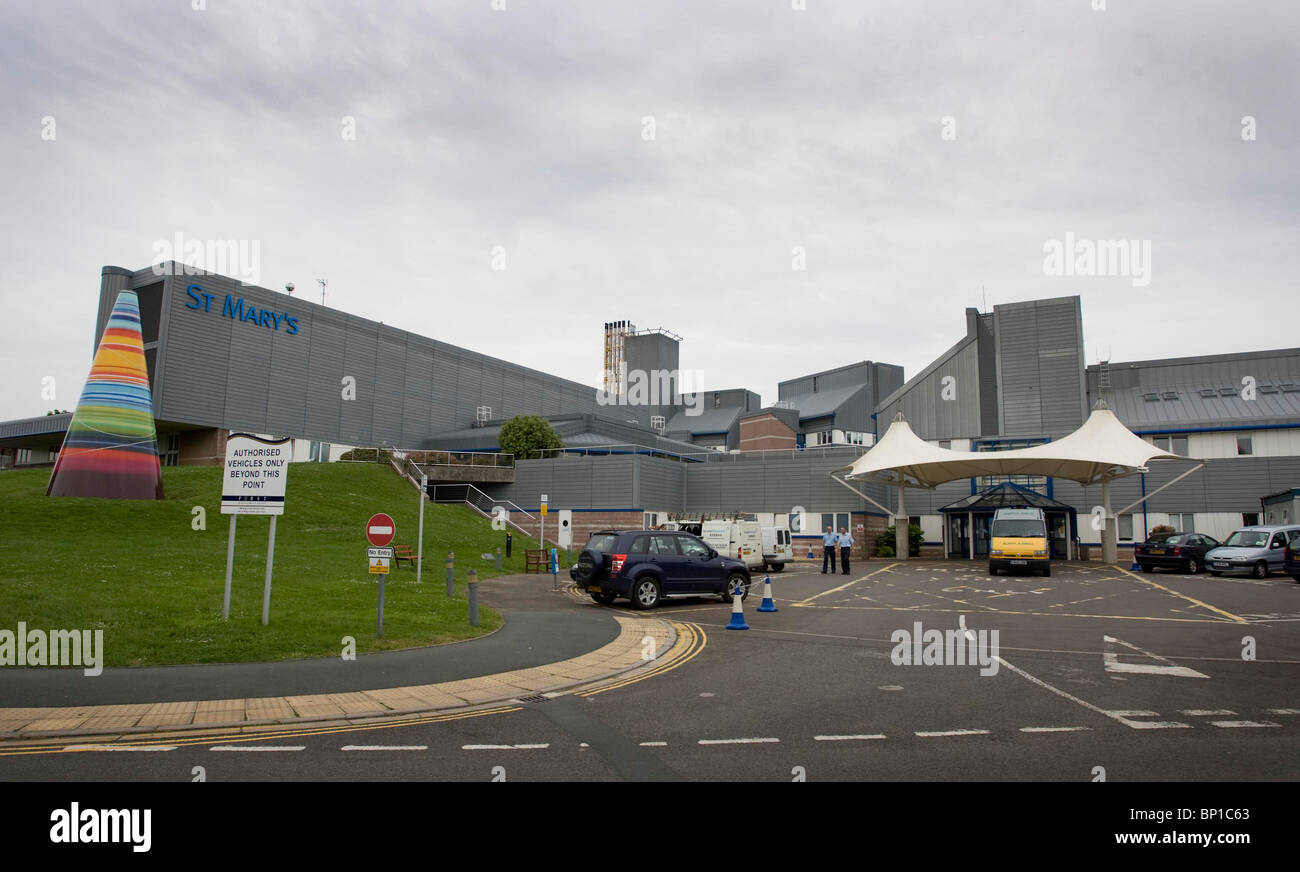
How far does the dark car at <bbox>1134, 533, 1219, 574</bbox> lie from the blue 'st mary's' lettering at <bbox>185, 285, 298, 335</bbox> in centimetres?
4635

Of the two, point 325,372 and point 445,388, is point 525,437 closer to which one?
point 325,372

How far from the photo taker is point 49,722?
6875mm

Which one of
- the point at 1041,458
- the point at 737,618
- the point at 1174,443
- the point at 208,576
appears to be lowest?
the point at 737,618

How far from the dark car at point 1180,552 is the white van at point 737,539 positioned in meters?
15.1

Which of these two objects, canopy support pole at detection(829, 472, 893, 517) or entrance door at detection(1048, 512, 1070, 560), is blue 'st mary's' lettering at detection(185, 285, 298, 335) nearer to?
canopy support pole at detection(829, 472, 893, 517)

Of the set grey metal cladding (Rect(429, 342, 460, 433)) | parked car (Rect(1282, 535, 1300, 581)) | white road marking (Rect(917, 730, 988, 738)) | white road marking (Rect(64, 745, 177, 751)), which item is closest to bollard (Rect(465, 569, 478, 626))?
white road marking (Rect(64, 745, 177, 751))

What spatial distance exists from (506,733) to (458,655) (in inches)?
165

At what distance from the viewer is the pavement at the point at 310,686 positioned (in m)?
7.09

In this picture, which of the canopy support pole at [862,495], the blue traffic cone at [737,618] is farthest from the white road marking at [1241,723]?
the canopy support pole at [862,495]

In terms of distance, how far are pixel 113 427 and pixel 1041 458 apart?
36.6 m

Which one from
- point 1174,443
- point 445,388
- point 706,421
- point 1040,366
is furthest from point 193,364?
point 1174,443

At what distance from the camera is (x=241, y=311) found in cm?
4484

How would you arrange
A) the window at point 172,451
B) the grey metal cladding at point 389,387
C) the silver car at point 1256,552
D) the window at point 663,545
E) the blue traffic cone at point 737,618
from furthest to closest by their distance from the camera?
the grey metal cladding at point 389,387 → the window at point 172,451 → the silver car at point 1256,552 → the window at point 663,545 → the blue traffic cone at point 737,618

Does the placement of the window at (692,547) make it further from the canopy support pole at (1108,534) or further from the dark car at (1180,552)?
the canopy support pole at (1108,534)
